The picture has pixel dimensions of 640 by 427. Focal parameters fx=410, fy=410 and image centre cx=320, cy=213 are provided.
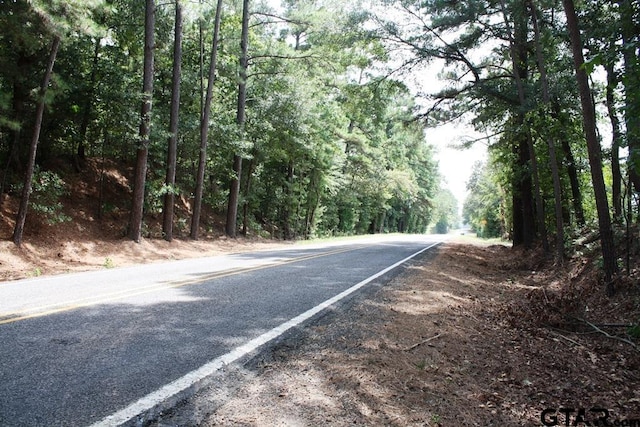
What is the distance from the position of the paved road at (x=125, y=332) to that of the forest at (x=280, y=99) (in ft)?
16.9

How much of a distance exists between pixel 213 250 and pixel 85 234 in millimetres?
4566

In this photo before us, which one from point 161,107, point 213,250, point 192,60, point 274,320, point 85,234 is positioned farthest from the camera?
point 192,60

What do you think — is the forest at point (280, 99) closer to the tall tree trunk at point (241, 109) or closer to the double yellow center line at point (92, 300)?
the tall tree trunk at point (241, 109)

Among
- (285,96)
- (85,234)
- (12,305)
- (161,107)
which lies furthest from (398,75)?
(12,305)

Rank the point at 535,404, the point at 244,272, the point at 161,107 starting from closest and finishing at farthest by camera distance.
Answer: the point at 535,404, the point at 244,272, the point at 161,107

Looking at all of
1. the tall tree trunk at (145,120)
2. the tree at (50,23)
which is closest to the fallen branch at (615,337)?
the tree at (50,23)

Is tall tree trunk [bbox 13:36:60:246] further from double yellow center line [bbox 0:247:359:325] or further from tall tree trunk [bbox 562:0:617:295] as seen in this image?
tall tree trunk [bbox 562:0:617:295]

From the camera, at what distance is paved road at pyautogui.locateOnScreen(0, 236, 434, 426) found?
2986 millimetres

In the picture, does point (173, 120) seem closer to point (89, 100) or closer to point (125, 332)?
point (89, 100)

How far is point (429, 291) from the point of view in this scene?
320 inches

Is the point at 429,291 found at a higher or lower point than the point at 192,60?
lower

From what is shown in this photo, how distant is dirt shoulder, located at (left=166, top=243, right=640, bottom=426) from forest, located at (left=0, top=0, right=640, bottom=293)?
106 inches

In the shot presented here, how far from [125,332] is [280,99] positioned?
764 inches

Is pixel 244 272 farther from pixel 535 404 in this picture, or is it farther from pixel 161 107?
pixel 161 107
